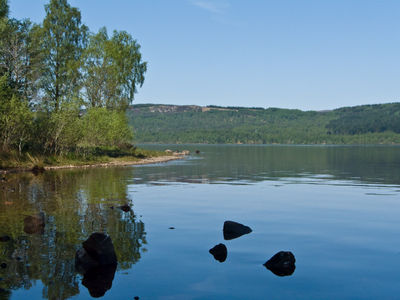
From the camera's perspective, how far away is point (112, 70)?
231 feet

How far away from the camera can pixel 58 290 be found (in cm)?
1071

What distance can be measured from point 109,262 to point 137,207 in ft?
34.8

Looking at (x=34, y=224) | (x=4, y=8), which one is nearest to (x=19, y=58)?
(x=4, y=8)

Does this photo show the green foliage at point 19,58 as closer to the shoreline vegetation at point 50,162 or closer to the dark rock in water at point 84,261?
the shoreline vegetation at point 50,162

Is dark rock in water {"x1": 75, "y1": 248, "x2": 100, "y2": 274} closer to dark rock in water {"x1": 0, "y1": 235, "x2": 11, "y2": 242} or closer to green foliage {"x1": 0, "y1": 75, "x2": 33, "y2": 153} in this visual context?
dark rock in water {"x1": 0, "y1": 235, "x2": 11, "y2": 242}

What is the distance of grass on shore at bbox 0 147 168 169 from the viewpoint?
47.0 metres

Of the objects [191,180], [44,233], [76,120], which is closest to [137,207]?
[44,233]

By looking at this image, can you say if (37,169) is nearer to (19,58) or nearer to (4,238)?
(19,58)

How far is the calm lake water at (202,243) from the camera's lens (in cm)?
1108

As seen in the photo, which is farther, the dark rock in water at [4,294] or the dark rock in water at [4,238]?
the dark rock in water at [4,238]

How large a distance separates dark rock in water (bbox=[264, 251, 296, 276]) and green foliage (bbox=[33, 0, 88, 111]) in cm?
5548

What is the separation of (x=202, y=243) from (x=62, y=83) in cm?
5527

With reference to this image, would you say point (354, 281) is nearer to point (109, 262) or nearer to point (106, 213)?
point (109, 262)

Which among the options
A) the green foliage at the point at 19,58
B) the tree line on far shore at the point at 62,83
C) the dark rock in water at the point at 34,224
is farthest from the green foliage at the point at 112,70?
the dark rock in water at the point at 34,224
